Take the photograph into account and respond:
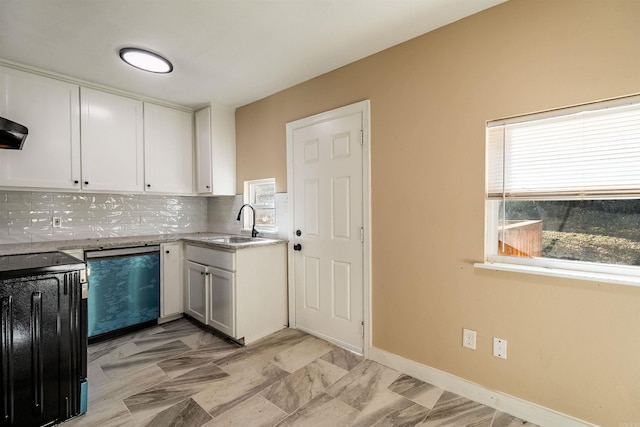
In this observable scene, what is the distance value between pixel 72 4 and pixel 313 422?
2807mm

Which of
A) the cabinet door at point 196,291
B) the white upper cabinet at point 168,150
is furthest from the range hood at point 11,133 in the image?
the cabinet door at point 196,291

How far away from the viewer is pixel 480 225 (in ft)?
5.93

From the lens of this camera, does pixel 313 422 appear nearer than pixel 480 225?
Yes

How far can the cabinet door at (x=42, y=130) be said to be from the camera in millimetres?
2365

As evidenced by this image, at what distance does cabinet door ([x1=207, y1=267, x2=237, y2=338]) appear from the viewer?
8.43 ft

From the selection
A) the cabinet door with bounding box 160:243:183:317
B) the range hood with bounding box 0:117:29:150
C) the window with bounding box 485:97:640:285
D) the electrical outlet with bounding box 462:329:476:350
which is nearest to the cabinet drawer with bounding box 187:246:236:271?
the cabinet door with bounding box 160:243:183:317

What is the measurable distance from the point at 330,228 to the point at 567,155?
5.48 ft

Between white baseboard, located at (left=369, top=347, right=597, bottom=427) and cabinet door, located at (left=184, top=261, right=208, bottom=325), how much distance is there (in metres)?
1.68

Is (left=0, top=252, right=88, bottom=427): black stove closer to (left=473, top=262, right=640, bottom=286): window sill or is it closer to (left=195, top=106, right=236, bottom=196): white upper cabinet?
(left=195, top=106, right=236, bottom=196): white upper cabinet

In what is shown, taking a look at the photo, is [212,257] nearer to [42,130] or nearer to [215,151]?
[215,151]

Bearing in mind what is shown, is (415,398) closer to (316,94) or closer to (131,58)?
(316,94)

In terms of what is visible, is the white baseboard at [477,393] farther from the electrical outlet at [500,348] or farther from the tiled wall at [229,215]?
the tiled wall at [229,215]

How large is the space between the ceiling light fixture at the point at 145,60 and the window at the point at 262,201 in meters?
1.36

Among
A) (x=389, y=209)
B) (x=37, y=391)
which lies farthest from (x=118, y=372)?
(x=389, y=209)
